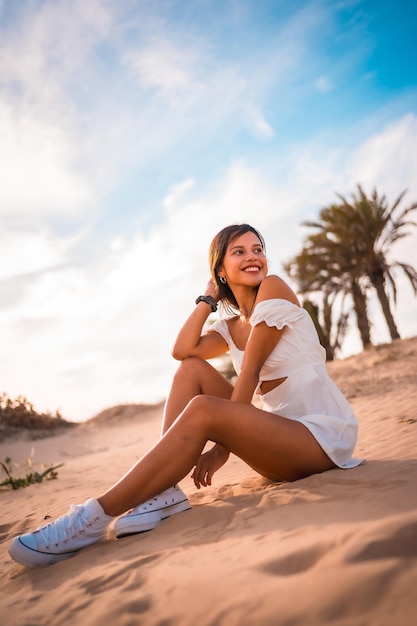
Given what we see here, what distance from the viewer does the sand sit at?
1341 mm

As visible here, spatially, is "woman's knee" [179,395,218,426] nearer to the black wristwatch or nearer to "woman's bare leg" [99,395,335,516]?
"woman's bare leg" [99,395,335,516]

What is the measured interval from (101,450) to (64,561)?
849 centimetres

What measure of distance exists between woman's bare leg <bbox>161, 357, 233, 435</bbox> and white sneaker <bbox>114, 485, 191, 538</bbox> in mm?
596

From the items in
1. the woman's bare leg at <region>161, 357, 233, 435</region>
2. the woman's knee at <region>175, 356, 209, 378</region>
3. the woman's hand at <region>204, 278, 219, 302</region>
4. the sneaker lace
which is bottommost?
the sneaker lace

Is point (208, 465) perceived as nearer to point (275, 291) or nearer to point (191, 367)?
point (191, 367)

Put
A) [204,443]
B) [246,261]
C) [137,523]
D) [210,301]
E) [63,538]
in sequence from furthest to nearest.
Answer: [210,301] → [246,261] → [204,443] → [137,523] → [63,538]

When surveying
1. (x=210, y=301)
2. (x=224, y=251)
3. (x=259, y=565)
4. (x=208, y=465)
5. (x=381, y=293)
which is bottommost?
(x=259, y=565)

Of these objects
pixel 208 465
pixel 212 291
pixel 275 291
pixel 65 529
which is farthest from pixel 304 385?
pixel 65 529

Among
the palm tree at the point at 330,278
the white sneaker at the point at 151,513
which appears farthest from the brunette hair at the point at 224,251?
the palm tree at the point at 330,278

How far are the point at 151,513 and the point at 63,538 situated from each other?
436 millimetres

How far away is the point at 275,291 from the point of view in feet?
10.2

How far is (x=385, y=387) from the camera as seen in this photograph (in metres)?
8.41

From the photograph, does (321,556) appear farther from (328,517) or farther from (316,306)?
(316,306)

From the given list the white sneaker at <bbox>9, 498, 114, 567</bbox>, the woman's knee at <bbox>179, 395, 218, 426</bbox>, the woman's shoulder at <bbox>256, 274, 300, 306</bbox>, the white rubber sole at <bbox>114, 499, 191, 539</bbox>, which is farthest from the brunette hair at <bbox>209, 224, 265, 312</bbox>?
the white sneaker at <bbox>9, 498, 114, 567</bbox>
